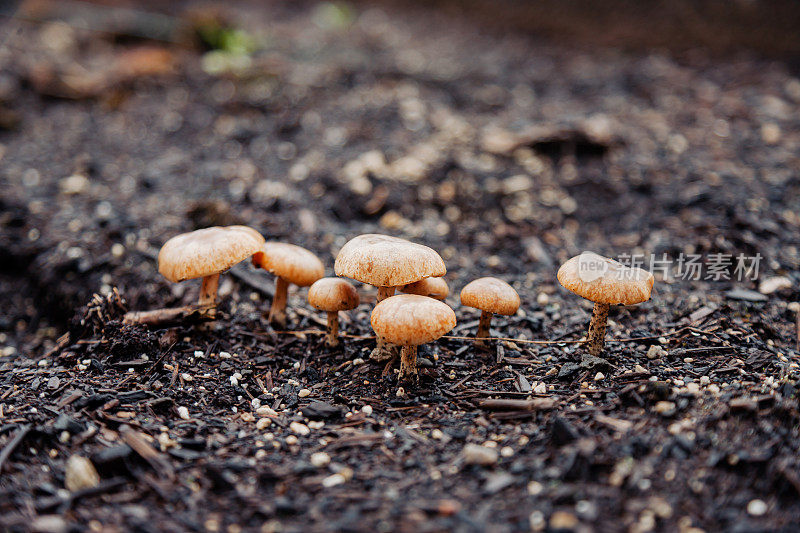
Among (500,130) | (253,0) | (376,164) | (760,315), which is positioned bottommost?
(760,315)

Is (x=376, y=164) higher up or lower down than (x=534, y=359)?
higher up

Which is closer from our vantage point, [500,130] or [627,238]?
[627,238]

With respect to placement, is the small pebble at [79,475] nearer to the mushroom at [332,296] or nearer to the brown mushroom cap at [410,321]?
the mushroom at [332,296]

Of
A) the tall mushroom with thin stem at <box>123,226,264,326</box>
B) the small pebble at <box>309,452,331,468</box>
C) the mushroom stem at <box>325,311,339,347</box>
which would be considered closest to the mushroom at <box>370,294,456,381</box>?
the small pebble at <box>309,452,331,468</box>

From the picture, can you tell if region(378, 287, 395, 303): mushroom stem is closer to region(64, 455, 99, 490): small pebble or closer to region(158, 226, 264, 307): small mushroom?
region(158, 226, 264, 307): small mushroom

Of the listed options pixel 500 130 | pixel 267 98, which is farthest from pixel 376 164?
pixel 267 98

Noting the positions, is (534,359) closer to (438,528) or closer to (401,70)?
(438,528)

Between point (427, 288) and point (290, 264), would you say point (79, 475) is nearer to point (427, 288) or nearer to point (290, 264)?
point (290, 264)
